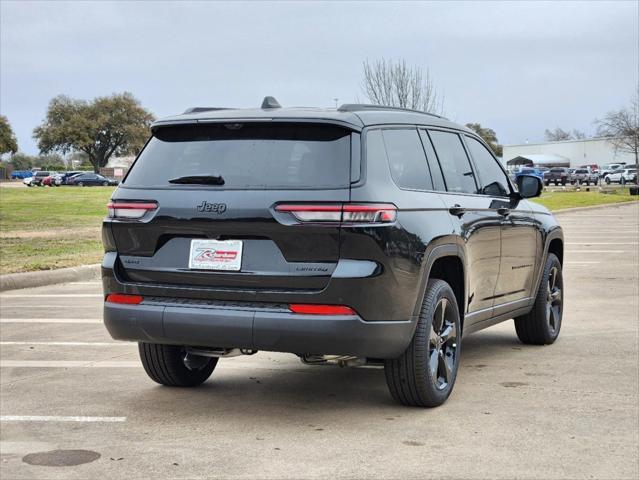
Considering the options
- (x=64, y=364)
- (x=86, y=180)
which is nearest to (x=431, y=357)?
(x=64, y=364)

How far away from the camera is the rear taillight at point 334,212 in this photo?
18.0 ft

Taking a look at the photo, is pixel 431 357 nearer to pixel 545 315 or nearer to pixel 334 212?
pixel 334 212

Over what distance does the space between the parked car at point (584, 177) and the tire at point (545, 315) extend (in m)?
75.6

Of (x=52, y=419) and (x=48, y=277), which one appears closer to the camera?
(x=52, y=419)

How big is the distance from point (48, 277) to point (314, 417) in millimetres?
8986

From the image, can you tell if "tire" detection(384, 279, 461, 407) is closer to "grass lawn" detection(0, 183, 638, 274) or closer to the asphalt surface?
the asphalt surface

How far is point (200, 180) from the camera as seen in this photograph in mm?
5867

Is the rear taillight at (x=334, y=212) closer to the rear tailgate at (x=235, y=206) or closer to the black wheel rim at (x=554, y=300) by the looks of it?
the rear tailgate at (x=235, y=206)

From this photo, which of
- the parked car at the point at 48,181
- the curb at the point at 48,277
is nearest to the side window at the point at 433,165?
the curb at the point at 48,277

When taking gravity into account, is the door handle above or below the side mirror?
below

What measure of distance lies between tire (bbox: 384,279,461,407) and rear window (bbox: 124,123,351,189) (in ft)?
3.37

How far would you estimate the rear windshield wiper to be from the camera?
5.83 meters

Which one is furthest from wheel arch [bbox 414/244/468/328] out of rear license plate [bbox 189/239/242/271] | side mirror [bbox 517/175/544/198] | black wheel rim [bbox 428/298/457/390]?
side mirror [bbox 517/175/544/198]

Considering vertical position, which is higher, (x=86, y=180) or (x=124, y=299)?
(x=124, y=299)
